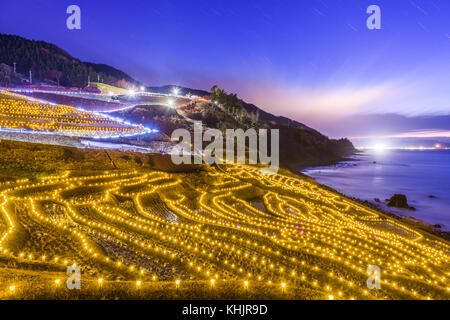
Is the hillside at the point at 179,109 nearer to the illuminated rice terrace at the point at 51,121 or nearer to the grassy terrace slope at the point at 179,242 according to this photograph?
the illuminated rice terrace at the point at 51,121

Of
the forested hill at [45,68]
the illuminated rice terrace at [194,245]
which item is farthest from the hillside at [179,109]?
the illuminated rice terrace at [194,245]

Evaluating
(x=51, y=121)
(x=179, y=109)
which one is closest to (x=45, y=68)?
(x=179, y=109)

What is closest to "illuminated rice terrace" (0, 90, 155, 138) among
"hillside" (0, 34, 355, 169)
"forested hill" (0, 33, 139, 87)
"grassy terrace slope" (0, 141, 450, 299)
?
"grassy terrace slope" (0, 141, 450, 299)

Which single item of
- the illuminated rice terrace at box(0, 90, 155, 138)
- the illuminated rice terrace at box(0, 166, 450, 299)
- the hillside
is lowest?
the illuminated rice terrace at box(0, 166, 450, 299)

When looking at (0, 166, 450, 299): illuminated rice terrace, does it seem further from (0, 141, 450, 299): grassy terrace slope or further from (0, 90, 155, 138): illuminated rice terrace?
(0, 90, 155, 138): illuminated rice terrace

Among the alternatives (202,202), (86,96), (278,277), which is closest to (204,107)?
(86,96)
